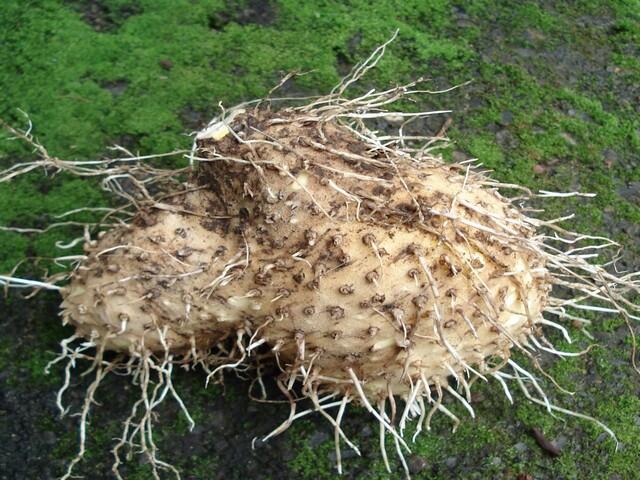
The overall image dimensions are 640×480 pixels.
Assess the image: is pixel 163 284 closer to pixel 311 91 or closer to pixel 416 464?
pixel 416 464

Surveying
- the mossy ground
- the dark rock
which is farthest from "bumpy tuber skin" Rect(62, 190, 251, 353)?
the dark rock

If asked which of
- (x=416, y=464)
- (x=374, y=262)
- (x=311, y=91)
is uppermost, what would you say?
(x=374, y=262)

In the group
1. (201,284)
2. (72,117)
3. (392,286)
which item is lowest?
(72,117)

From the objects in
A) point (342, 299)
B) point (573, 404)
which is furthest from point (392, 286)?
point (573, 404)

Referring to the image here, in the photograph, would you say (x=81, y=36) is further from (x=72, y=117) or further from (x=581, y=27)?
(x=581, y=27)

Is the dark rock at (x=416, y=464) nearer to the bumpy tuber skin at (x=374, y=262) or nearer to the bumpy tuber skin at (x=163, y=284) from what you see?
the bumpy tuber skin at (x=374, y=262)

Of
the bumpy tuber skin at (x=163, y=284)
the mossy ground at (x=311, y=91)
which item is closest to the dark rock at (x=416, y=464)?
the mossy ground at (x=311, y=91)

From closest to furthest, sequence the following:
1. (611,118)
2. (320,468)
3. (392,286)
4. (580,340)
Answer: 1. (392,286)
2. (320,468)
3. (580,340)
4. (611,118)

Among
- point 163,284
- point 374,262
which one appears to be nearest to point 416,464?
point 374,262
